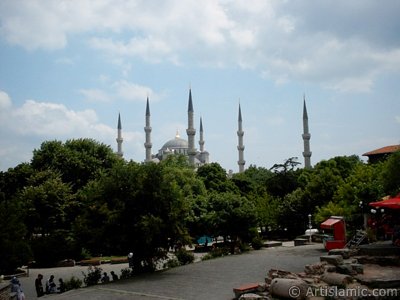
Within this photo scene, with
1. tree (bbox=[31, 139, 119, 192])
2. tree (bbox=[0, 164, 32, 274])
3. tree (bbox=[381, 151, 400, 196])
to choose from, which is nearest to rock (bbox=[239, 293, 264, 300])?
tree (bbox=[381, 151, 400, 196])

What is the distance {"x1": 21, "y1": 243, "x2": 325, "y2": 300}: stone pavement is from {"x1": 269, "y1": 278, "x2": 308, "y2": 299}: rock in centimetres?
201

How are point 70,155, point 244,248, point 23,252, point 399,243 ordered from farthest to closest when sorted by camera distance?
point 70,155 < point 244,248 < point 23,252 < point 399,243

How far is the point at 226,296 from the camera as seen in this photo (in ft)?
43.1

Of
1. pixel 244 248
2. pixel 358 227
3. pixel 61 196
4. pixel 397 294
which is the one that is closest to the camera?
pixel 397 294

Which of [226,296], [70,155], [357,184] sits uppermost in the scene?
[70,155]

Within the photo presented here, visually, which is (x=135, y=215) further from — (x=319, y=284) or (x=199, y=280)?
(x=319, y=284)

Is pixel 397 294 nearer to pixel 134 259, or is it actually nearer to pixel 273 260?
pixel 273 260

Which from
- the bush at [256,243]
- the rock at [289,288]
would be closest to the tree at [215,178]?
the bush at [256,243]

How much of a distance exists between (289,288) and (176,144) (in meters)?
99.9

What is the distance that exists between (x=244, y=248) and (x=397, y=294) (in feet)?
53.4

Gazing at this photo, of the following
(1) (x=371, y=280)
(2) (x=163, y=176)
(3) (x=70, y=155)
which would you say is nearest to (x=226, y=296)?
(1) (x=371, y=280)

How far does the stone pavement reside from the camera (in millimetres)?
14234

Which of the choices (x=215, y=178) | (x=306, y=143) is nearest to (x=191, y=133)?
(x=306, y=143)

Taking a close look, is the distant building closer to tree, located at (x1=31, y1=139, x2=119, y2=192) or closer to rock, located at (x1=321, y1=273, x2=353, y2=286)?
tree, located at (x1=31, y1=139, x2=119, y2=192)
